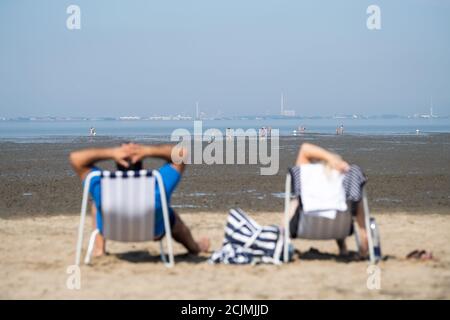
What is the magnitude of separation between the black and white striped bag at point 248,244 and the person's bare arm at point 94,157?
124cm

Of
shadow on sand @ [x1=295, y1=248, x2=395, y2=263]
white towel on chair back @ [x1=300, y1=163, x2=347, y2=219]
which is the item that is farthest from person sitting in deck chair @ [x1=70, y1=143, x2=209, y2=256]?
shadow on sand @ [x1=295, y1=248, x2=395, y2=263]

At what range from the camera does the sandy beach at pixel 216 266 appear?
6.11 metres

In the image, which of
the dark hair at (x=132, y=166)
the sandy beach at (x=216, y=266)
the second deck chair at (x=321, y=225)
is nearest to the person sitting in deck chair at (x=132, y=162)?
the dark hair at (x=132, y=166)

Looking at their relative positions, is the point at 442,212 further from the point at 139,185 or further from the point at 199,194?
the point at 139,185

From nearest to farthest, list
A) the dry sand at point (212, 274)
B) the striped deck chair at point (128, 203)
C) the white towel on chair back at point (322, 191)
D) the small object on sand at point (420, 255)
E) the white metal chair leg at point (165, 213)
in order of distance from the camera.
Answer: the dry sand at point (212, 274), the striped deck chair at point (128, 203), the white metal chair leg at point (165, 213), the white towel on chair back at point (322, 191), the small object on sand at point (420, 255)

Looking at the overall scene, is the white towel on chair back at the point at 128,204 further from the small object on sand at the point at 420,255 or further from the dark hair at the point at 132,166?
the small object on sand at the point at 420,255

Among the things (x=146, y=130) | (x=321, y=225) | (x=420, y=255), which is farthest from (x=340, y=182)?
(x=146, y=130)

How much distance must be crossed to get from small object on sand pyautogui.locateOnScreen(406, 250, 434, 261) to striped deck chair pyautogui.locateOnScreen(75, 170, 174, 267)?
254 cm

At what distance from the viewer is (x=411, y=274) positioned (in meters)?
6.70

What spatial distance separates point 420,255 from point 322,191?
1.30 meters

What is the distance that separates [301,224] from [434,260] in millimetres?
1444

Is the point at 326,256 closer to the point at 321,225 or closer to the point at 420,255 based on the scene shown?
the point at 321,225
